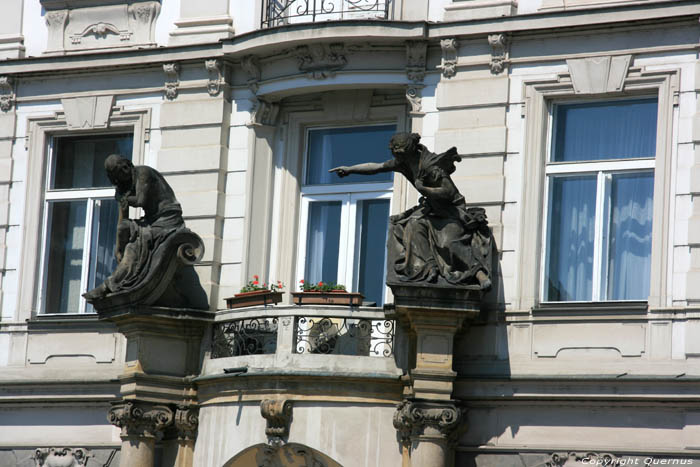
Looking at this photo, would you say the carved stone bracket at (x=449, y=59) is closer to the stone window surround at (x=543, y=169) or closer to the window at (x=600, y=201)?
the stone window surround at (x=543, y=169)

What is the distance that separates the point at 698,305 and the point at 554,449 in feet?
7.21

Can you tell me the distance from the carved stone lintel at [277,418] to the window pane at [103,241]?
3437 millimetres

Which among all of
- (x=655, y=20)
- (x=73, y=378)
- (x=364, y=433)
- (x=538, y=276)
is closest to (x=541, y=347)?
(x=538, y=276)

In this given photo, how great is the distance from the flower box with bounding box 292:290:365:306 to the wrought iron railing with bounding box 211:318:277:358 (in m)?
0.45

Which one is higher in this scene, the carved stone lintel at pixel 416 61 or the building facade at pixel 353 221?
the carved stone lintel at pixel 416 61

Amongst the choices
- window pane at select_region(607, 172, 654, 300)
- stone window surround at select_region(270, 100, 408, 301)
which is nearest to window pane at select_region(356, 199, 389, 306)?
stone window surround at select_region(270, 100, 408, 301)

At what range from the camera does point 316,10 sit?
72.3 feet

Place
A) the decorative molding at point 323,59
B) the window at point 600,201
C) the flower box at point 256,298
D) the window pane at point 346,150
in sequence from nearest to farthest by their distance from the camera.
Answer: the window at point 600,201, the flower box at point 256,298, the decorative molding at point 323,59, the window pane at point 346,150

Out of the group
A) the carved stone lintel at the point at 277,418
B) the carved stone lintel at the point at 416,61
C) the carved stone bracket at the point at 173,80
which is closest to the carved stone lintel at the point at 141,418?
the carved stone lintel at the point at 277,418

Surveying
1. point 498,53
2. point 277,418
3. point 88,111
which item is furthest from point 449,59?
point 88,111

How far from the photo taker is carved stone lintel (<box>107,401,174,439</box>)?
821 inches

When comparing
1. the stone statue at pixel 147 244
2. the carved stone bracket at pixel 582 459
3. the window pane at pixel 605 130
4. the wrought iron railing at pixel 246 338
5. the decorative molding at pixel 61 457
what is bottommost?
the decorative molding at pixel 61 457

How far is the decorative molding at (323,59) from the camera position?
21.4 metres

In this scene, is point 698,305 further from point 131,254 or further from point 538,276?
point 131,254
